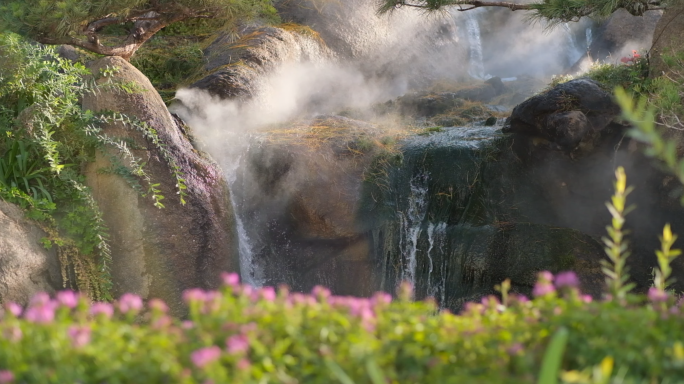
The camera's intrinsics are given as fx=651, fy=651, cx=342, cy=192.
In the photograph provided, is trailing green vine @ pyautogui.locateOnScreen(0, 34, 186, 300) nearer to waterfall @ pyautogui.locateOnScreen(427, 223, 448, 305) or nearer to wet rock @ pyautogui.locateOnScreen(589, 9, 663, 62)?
waterfall @ pyautogui.locateOnScreen(427, 223, 448, 305)

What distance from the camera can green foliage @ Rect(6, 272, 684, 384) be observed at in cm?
167

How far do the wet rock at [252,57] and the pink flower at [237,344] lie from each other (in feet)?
20.0

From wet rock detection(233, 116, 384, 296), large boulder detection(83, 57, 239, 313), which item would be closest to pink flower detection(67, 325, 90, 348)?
large boulder detection(83, 57, 239, 313)

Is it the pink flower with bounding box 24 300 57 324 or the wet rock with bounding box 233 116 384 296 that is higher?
the pink flower with bounding box 24 300 57 324

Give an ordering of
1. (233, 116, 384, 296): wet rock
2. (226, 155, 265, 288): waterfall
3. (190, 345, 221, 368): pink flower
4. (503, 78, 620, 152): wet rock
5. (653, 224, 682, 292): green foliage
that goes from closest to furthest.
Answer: (190, 345, 221, 368): pink flower → (653, 224, 682, 292): green foliage → (503, 78, 620, 152): wet rock → (226, 155, 265, 288): waterfall → (233, 116, 384, 296): wet rock

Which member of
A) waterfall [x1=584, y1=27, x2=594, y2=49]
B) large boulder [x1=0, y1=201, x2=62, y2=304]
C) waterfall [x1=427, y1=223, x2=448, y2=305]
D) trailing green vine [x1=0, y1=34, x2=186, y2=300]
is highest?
waterfall [x1=584, y1=27, x2=594, y2=49]

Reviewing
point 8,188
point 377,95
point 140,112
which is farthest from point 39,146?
point 377,95

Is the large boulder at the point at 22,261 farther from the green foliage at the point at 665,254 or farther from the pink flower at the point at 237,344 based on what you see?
the green foliage at the point at 665,254

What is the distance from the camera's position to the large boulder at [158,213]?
212 inches

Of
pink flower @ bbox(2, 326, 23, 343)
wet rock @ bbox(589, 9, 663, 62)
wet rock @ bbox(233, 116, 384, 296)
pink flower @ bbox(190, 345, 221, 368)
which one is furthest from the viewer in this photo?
wet rock @ bbox(589, 9, 663, 62)

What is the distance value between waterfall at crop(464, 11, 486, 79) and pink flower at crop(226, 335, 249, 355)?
12.6 m

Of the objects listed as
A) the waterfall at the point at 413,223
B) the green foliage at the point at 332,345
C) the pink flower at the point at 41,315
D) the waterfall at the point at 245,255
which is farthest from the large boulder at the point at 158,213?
the pink flower at the point at 41,315

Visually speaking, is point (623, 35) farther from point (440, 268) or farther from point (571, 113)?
point (440, 268)

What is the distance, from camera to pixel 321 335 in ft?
6.14
